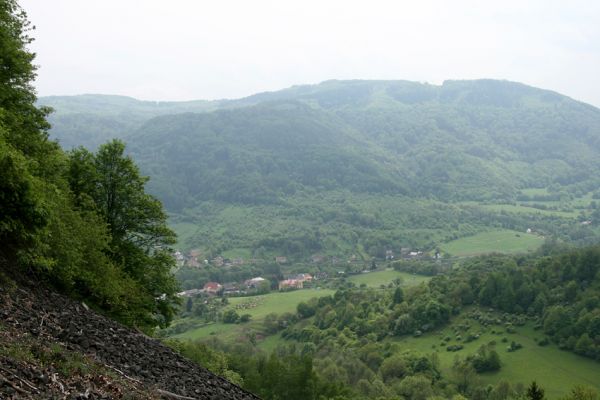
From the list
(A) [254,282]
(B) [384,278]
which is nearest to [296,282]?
(A) [254,282]

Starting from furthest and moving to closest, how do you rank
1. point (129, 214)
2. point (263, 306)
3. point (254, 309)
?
point (263, 306) < point (254, 309) < point (129, 214)

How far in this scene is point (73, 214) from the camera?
2102 cm

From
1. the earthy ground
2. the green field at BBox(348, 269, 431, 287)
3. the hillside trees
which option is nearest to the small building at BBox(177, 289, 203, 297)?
the green field at BBox(348, 269, 431, 287)

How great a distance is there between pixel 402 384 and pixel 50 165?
73.9 metres

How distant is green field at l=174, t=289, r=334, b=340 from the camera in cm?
12175

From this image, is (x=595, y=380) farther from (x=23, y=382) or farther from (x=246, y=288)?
(x=246, y=288)

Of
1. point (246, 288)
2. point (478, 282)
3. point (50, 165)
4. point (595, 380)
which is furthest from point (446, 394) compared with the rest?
point (246, 288)

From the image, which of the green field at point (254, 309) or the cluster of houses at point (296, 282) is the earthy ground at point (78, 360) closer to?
the green field at point (254, 309)

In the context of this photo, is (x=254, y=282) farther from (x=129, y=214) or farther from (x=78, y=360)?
(x=78, y=360)

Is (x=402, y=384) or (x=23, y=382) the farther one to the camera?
(x=402, y=384)

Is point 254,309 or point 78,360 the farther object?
point 254,309

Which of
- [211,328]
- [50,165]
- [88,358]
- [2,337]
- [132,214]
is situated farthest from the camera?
[211,328]

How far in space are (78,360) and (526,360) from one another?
97.8 meters

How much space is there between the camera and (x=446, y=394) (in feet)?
281
